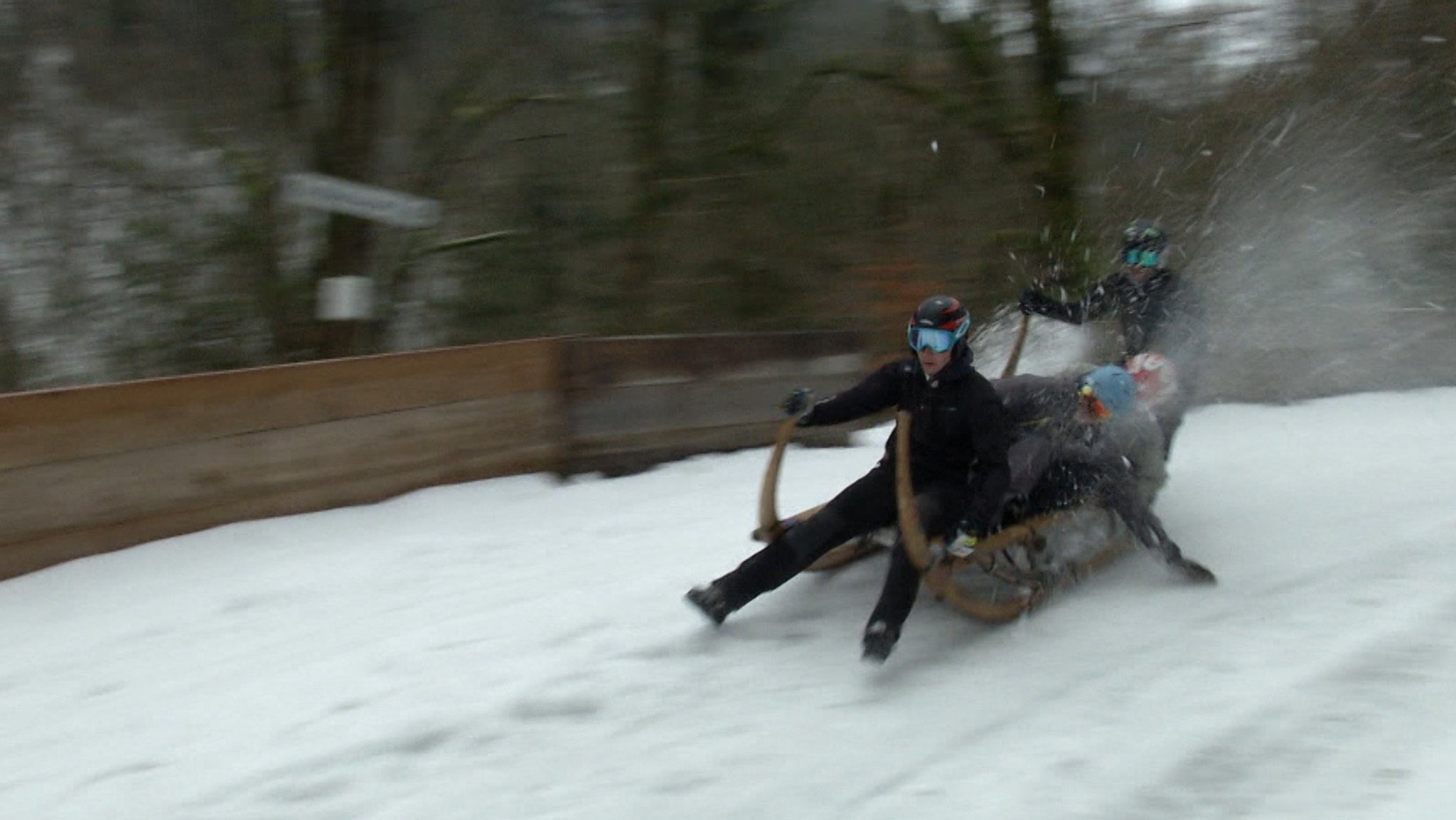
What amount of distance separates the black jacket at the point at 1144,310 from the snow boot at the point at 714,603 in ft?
9.47

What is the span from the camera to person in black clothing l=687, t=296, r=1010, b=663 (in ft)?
16.8

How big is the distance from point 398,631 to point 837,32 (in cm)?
822

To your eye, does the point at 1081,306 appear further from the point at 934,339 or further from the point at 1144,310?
the point at 934,339

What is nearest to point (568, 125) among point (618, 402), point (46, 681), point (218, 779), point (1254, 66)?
point (618, 402)

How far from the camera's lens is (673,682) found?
15.8 ft

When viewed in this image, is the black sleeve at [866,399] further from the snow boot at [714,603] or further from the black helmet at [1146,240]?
the black helmet at [1146,240]

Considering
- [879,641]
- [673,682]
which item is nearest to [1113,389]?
[879,641]

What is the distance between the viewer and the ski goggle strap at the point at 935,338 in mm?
5160

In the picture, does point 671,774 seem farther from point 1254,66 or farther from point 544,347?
point 1254,66

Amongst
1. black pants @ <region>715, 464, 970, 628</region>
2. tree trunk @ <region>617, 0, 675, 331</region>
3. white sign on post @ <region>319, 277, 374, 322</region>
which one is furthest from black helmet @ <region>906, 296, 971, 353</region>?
tree trunk @ <region>617, 0, 675, 331</region>

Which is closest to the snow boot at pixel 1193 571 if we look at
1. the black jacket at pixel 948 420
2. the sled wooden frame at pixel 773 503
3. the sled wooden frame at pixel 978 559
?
the sled wooden frame at pixel 978 559

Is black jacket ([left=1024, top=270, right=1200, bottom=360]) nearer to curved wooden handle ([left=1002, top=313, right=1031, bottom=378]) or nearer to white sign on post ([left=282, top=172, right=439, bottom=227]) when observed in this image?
curved wooden handle ([left=1002, top=313, right=1031, bottom=378])

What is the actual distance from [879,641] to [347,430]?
3320 millimetres

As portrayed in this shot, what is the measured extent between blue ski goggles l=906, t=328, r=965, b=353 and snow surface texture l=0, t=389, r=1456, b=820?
1.19 m
